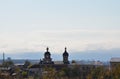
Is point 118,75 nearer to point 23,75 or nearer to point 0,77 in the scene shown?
point 0,77

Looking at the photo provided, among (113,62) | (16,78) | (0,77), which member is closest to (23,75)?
(16,78)

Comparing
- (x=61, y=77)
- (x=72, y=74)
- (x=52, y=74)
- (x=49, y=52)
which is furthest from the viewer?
(x=49, y=52)

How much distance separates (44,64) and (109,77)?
2692 cm

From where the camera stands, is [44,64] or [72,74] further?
[44,64]

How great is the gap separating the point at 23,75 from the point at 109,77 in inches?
862

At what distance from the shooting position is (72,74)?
87875 mm

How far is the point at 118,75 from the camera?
224ft

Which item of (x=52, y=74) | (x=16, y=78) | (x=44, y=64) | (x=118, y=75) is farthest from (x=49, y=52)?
(x=118, y=75)

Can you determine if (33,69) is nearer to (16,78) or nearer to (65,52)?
(65,52)

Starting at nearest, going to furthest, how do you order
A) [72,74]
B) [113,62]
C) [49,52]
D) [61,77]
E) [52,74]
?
1. [52,74]
2. [61,77]
3. [72,74]
4. [49,52]
5. [113,62]

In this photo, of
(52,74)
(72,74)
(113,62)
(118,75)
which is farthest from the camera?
(113,62)

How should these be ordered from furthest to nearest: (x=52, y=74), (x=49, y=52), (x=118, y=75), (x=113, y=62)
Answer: (x=113, y=62)
(x=49, y=52)
(x=52, y=74)
(x=118, y=75)

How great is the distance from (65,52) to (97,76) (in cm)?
2096

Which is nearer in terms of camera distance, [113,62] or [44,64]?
[44,64]
